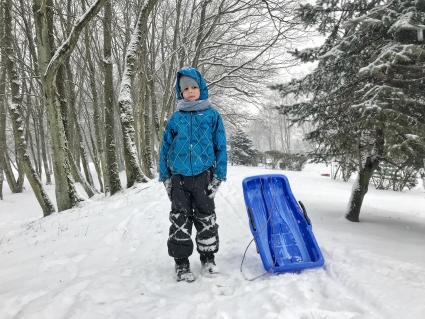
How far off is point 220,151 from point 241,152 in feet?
88.8

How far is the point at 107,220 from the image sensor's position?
5.76 m

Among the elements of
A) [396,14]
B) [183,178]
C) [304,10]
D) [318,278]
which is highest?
[304,10]

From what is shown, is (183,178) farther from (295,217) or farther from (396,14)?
(396,14)

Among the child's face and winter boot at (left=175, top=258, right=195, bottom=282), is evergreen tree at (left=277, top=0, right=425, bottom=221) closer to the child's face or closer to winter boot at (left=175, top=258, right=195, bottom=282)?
the child's face

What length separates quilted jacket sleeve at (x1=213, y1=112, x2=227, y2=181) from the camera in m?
3.12

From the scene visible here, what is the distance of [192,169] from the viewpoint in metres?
3.07

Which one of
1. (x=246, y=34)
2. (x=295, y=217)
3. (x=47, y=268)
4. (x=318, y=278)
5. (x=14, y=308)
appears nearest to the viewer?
(x=14, y=308)

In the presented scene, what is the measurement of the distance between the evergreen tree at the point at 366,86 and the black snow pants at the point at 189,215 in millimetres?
2234

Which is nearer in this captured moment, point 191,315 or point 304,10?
point 191,315

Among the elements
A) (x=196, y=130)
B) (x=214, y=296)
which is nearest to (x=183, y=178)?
(x=196, y=130)

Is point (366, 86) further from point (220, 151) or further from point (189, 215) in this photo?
point (189, 215)

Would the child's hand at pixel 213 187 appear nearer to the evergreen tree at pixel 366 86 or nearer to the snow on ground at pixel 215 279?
the snow on ground at pixel 215 279

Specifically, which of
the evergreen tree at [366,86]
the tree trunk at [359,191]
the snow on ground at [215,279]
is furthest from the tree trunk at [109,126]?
the tree trunk at [359,191]

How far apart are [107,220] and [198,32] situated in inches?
377
